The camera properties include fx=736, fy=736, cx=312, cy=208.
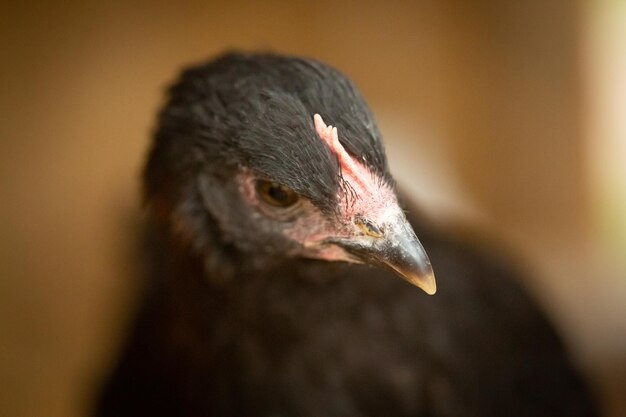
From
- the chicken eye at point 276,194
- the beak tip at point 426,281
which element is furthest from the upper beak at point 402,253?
the chicken eye at point 276,194

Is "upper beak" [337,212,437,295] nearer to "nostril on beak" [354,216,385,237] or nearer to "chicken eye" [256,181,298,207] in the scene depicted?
"nostril on beak" [354,216,385,237]

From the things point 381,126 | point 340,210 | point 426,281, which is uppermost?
point 381,126

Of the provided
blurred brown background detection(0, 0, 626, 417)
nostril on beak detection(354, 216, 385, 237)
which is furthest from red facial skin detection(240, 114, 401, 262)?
blurred brown background detection(0, 0, 626, 417)

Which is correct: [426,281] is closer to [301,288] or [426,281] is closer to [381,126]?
[301,288]

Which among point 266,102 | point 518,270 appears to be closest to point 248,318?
point 266,102

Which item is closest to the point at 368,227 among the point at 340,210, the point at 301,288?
the point at 340,210

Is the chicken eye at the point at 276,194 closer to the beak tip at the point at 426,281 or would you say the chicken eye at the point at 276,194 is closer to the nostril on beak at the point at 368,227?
the nostril on beak at the point at 368,227
